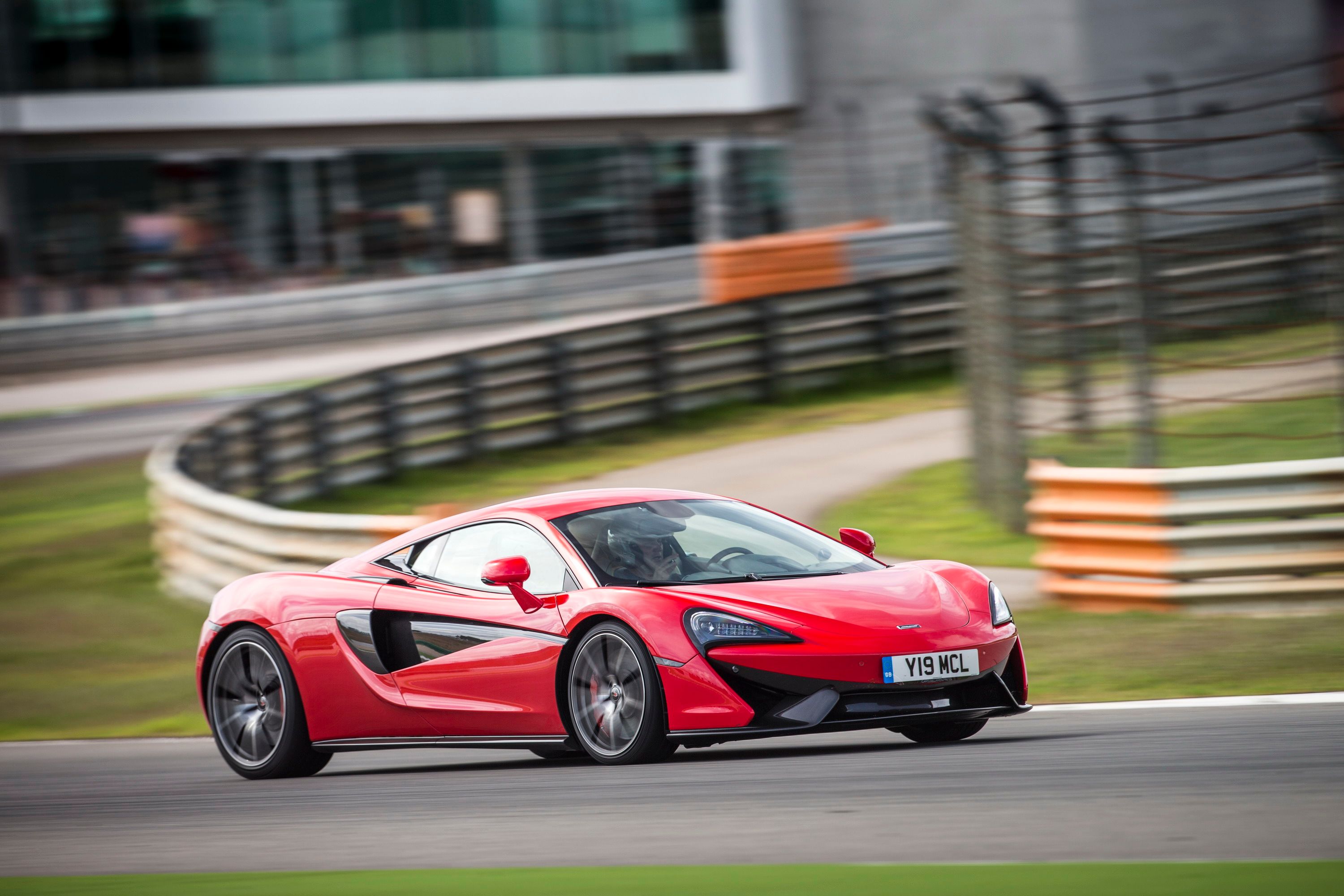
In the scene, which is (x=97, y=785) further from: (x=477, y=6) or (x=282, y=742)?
(x=477, y=6)

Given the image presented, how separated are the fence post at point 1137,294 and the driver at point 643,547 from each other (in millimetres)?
3833

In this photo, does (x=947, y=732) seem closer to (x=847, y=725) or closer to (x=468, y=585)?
(x=847, y=725)

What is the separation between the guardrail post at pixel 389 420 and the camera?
680 inches

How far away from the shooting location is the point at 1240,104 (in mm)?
25906

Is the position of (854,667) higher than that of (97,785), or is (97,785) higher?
(854,667)

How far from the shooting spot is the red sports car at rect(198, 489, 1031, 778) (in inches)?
265

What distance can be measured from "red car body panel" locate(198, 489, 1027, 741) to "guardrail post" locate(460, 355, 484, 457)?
29.8 feet

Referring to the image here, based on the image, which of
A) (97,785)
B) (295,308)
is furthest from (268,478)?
(295,308)

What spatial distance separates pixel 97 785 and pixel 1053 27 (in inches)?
960

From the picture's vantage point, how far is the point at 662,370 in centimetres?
1900

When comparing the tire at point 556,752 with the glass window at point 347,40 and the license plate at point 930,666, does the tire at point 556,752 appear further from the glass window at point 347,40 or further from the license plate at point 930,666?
the glass window at point 347,40

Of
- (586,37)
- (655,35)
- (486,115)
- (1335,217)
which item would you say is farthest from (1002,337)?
(486,115)

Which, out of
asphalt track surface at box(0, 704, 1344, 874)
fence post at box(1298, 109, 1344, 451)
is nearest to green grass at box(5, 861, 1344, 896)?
asphalt track surface at box(0, 704, 1344, 874)

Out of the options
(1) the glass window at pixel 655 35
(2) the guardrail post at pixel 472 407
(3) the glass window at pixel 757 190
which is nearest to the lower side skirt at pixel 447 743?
(2) the guardrail post at pixel 472 407
